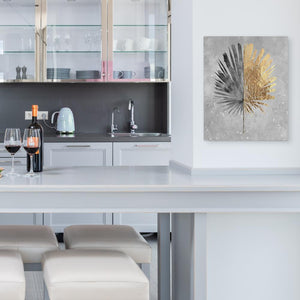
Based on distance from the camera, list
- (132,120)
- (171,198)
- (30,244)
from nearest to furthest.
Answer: (171,198), (30,244), (132,120)

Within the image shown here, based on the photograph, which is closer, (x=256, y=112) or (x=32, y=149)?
(x=32, y=149)

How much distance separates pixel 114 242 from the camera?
8.02 ft

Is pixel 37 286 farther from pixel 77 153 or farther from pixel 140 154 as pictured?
pixel 140 154

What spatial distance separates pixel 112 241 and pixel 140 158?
229 cm

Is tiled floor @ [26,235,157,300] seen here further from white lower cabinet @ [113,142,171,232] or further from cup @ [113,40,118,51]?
cup @ [113,40,118,51]

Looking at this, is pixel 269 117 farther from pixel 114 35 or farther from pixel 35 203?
A: pixel 114 35

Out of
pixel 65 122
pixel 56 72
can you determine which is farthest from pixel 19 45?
pixel 65 122

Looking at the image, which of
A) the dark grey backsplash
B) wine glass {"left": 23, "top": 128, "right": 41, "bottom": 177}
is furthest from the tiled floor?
the dark grey backsplash

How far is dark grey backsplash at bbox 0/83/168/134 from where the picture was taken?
5.20m

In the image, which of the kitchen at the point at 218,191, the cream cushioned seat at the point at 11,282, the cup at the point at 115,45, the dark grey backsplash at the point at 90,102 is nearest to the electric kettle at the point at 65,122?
the dark grey backsplash at the point at 90,102

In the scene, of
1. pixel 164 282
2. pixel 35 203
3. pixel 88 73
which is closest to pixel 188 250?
pixel 164 282

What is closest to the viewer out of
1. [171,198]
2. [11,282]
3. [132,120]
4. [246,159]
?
[11,282]

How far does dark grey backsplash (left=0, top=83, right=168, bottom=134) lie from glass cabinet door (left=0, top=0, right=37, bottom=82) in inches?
12.8

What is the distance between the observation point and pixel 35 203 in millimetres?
2107
